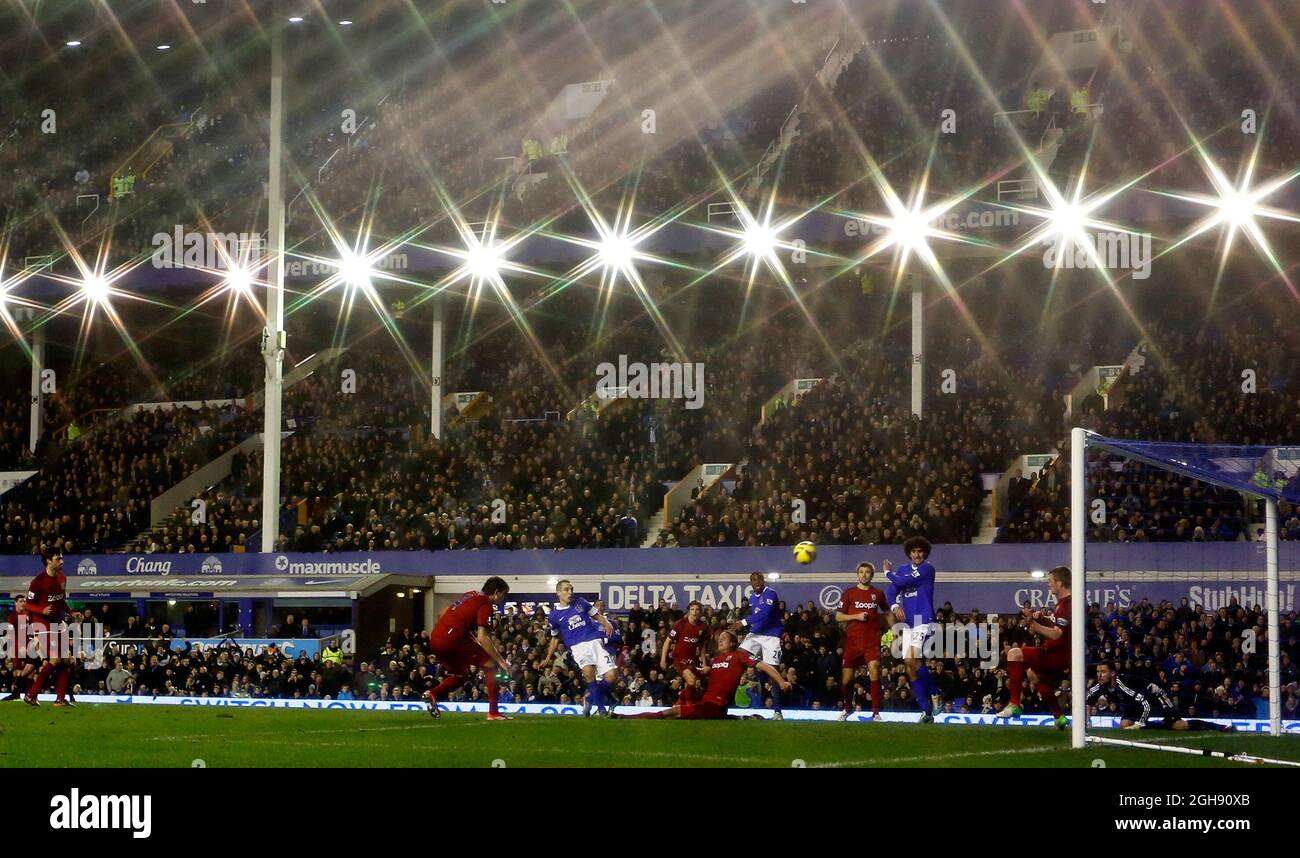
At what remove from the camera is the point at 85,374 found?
152 ft

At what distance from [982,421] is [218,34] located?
21243mm

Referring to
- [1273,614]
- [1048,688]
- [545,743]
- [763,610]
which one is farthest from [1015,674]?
[545,743]

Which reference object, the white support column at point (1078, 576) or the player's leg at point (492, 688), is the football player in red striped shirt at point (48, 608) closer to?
the player's leg at point (492, 688)

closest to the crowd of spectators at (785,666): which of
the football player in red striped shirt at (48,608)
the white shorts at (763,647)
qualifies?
the white shorts at (763,647)

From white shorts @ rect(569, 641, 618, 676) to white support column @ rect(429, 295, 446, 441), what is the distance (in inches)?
769

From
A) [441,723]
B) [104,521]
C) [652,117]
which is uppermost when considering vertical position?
[652,117]

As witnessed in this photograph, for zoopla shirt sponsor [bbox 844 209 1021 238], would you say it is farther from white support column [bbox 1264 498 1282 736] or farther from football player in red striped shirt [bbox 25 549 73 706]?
football player in red striped shirt [bbox 25 549 73 706]

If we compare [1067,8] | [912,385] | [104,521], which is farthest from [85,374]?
[1067,8]

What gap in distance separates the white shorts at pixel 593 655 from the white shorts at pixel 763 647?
170cm

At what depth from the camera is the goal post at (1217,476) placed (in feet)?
48.0

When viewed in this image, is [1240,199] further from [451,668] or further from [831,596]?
[451,668]

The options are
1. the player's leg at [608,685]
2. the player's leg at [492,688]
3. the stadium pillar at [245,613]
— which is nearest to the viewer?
the player's leg at [492,688]

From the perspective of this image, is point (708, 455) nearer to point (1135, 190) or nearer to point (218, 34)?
point (1135, 190)

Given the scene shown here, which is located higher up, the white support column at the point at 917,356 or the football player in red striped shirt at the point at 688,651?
the white support column at the point at 917,356
